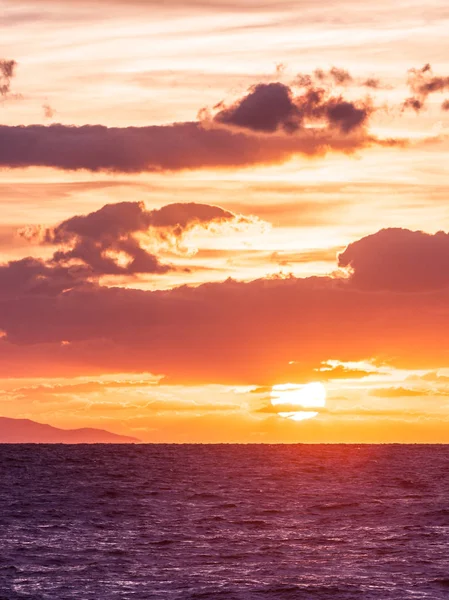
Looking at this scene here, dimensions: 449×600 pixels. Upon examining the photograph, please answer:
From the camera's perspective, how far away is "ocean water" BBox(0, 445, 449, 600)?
48062mm

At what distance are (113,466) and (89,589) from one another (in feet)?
338

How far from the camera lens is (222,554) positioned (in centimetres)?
5784

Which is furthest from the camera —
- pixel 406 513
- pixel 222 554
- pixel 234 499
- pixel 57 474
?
pixel 57 474

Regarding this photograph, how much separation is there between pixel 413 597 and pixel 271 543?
58.4ft

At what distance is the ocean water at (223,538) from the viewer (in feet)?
158

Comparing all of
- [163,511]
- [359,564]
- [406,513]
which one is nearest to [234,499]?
[163,511]

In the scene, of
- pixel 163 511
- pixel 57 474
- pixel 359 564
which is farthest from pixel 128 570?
pixel 57 474

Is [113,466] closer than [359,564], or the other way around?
[359,564]

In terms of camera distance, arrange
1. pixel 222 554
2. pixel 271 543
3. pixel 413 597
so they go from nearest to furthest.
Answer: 1. pixel 413 597
2. pixel 222 554
3. pixel 271 543

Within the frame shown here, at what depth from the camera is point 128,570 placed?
52312 millimetres

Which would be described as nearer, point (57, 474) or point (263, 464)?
point (57, 474)

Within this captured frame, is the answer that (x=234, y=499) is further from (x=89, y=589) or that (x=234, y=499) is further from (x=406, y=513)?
(x=89, y=589)

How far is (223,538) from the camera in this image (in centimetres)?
6438

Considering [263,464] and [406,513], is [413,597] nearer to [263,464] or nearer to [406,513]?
[406,513]
